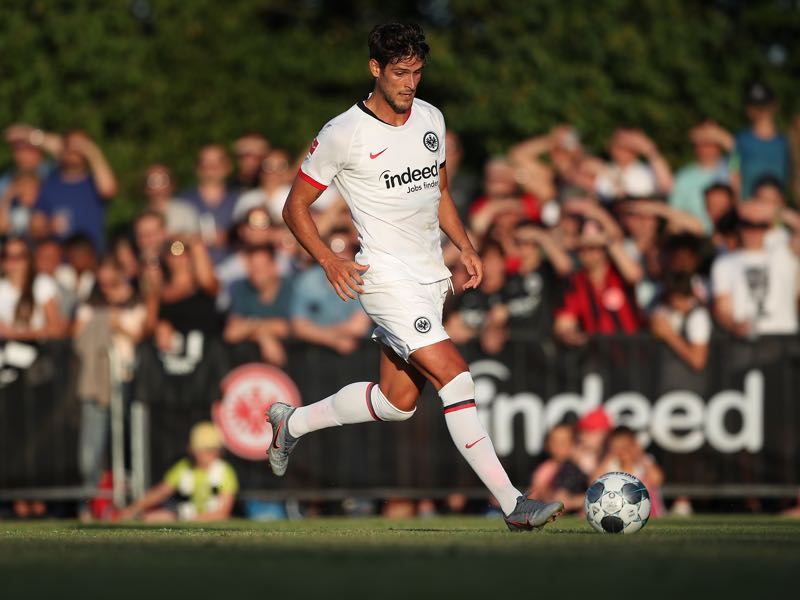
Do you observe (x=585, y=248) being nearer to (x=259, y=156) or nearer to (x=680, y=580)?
(x=259, y=156)

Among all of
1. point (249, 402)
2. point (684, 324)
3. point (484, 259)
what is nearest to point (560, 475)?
point (684, 324)

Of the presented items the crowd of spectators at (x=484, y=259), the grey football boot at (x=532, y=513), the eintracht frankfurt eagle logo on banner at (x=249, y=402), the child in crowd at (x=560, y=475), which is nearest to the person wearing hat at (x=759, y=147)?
the crowd of spectators at (x=484, y=259)

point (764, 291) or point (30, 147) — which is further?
point (30, 147)

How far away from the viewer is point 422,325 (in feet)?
30.1

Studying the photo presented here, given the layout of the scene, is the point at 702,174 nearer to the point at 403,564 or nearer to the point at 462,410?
the point at 462,410

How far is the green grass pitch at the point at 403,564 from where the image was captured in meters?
6.09

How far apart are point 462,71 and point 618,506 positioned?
1384 centimetres

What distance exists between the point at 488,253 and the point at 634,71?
7223 mm

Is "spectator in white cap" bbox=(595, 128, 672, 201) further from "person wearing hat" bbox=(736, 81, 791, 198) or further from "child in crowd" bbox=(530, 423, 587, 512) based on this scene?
"child in crowd" bbox=(530, 423, 587, 512)

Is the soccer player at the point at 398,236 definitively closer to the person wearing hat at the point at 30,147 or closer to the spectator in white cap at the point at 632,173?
the spectator in white cap at the point at 632,173

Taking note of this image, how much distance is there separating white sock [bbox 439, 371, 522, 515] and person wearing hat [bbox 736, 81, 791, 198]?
23.4 feet

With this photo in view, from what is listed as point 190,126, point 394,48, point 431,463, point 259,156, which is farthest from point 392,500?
point 190,126

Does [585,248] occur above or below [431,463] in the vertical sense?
above

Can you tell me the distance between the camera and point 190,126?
23672 millimetres
